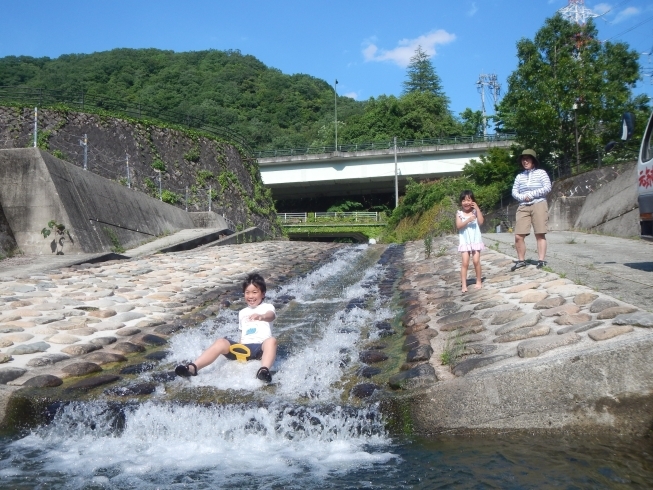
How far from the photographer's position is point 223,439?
4.64 meters

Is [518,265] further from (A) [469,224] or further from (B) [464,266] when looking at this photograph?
(A) [469,224]

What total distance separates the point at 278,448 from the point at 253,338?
5.74ft

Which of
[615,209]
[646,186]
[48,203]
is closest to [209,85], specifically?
[615,209]

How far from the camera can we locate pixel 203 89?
247 feet

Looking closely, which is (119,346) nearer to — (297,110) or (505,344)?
(505,344)

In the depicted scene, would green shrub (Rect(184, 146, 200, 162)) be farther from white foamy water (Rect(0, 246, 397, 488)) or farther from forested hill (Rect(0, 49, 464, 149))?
white foamy water (Rect(0, 246, 397, 488))

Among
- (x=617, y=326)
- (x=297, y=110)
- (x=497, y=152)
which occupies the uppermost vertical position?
(x=297, y=110)

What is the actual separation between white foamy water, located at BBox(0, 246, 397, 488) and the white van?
426 centimetres

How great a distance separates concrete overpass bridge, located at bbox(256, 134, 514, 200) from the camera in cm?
4418

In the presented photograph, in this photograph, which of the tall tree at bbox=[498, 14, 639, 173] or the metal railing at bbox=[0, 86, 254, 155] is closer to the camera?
the tall tree at bbox=[498, 14, 639, 173]

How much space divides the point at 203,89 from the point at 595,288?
A: 73.3 metres

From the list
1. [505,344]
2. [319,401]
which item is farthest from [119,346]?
[505,344]

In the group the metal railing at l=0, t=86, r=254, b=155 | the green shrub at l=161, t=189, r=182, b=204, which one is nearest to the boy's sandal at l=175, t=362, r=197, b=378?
the green shrub at l=161, t=189, r=182, b=204

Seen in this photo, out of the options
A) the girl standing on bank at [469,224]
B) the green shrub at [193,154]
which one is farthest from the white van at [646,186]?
the green shrub at [193,154]
